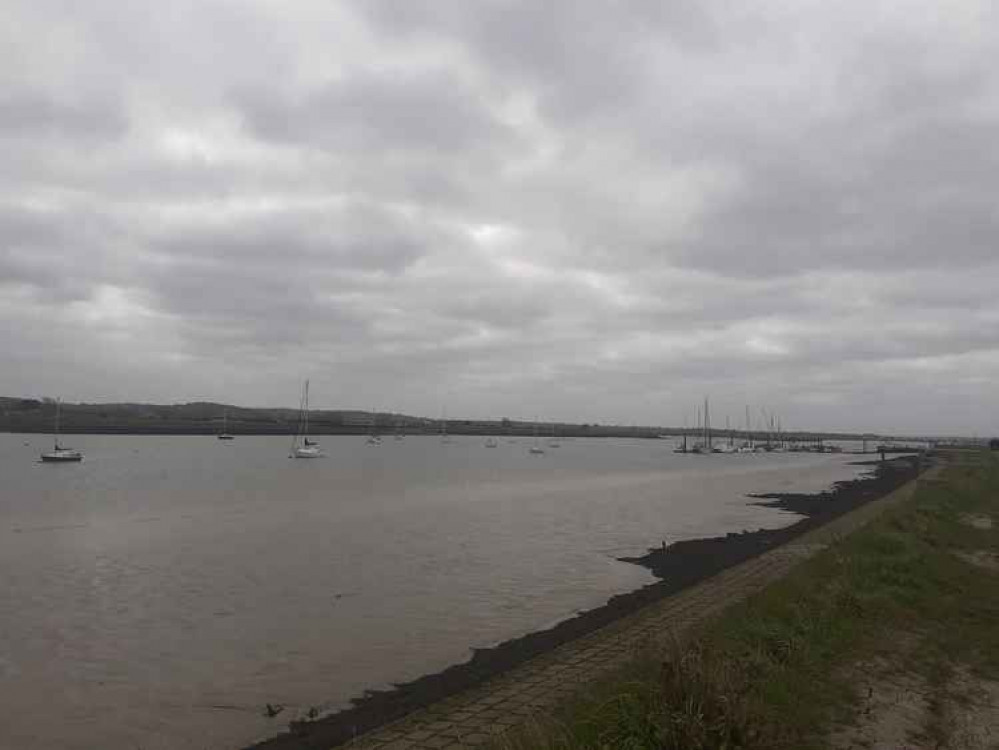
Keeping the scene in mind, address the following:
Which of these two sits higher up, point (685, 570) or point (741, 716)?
point (741, 716)

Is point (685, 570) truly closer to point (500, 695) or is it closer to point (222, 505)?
point (500, 695)

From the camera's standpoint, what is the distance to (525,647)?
15.7 m

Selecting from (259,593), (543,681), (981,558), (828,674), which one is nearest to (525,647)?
(543,681)

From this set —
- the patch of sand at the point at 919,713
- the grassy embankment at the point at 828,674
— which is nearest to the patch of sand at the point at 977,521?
the grassy embankment at the point at 828,674

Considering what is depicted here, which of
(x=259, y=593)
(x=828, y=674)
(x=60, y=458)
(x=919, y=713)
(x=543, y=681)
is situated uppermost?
(x=828, y=674)

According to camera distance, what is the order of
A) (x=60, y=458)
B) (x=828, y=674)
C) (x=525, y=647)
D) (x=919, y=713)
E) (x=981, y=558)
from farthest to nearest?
1. (x=60, y=458)
2. (x=981, y=558)
3. (x=525, y=647)
4. (x=828, y=674)
5. (x=919, y=713)

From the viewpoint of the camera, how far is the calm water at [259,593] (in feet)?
44.0

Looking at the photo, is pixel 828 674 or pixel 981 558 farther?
pixel 981 558

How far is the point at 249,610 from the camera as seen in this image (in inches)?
803

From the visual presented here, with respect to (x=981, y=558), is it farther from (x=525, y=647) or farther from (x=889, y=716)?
(x=889, y=716)

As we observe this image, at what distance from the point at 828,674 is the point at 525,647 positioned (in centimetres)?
638

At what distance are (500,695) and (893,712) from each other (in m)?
5.09

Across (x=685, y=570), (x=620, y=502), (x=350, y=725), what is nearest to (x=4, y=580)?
(x=350, y=725)

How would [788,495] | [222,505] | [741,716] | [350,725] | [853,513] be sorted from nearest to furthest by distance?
[741,716], [350,725], [853,513], [222,505], [788,495]
